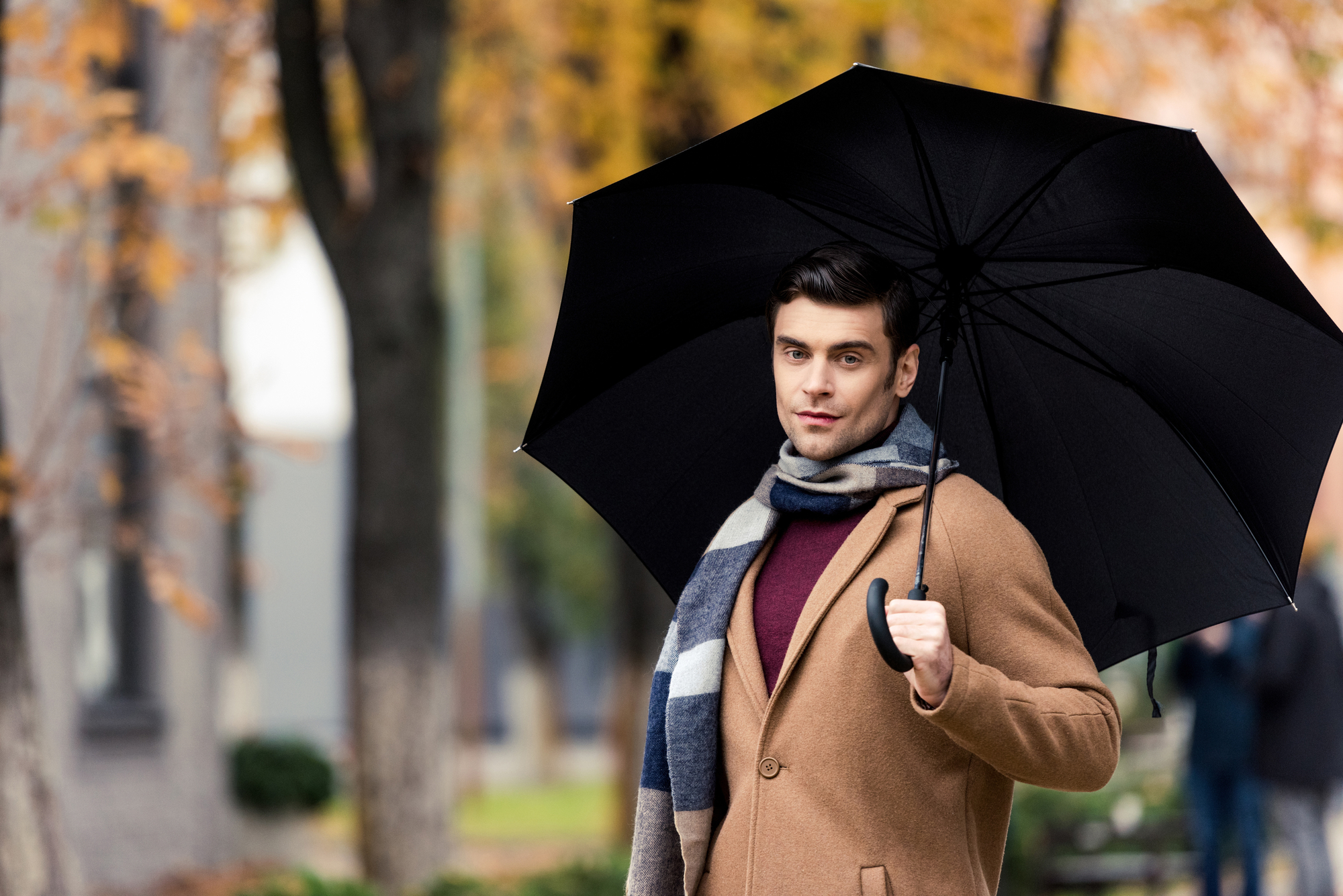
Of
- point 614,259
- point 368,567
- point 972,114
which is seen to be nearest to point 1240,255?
point 972,114

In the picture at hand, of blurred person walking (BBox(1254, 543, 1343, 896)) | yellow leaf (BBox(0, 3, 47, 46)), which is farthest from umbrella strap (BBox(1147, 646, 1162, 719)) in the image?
blurred person walking (BBox(1254, 543, 1343, 896))

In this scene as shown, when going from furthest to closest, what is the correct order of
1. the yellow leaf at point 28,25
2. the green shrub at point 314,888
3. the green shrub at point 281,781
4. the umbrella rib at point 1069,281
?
1. the green shrub at point 281,781
2. the green shrub at point 314,888
3. the yellow leaf at point 28,25
4. the umbrella rib at point 1069,281

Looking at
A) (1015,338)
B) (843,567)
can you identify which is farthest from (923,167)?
(843,567)

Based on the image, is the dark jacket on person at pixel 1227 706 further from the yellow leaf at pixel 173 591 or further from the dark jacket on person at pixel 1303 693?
the yellow leaf at pixel 173 591

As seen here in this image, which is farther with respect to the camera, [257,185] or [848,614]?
[257,185]

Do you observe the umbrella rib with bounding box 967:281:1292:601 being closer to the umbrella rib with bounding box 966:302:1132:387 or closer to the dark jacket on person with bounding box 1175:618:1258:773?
the umbrella rib with bounding box 966:302:1132:387

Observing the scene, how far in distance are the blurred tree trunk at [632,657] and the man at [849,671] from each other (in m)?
8.83

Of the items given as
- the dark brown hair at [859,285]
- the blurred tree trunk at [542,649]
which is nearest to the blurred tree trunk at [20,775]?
the dark brown hair at [859,285]

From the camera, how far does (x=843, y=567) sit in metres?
2.65

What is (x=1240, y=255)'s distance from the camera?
2781 millimetres

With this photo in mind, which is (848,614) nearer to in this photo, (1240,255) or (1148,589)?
(1148,589)

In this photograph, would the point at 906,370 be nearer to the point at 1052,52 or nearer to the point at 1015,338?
the point at 1015,338

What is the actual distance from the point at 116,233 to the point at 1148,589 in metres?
9.49

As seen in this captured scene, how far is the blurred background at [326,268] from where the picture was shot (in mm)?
7645
